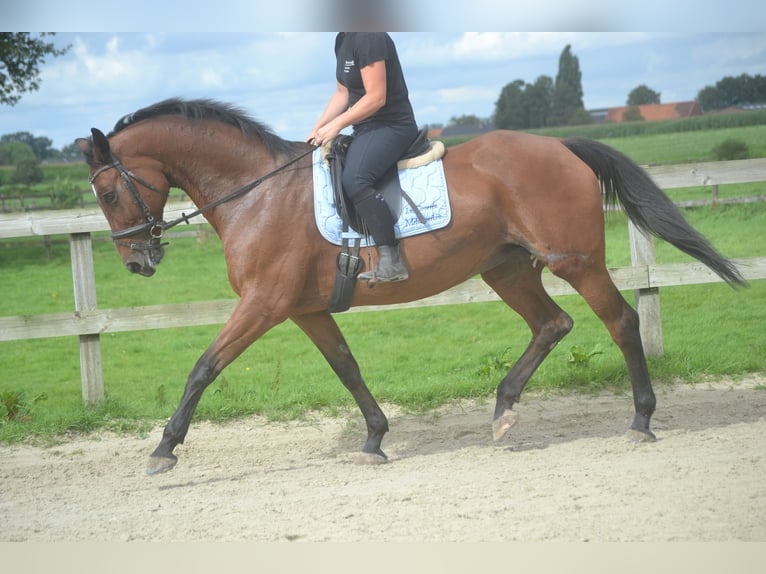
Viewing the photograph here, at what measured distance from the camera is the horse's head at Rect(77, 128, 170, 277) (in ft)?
14.8

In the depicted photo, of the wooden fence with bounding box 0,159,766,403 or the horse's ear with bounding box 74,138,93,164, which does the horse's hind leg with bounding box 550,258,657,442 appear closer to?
the wooden fence with bounding box 0,159,766,403

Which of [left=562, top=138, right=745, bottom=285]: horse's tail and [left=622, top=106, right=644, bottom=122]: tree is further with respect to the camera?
[left=622, top=106, right=644, bottom=122]: tree

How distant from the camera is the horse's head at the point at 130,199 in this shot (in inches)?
177

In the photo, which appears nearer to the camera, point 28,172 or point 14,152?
point 14,152

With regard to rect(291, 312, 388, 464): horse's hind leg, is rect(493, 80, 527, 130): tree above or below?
above

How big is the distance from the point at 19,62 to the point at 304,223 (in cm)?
925

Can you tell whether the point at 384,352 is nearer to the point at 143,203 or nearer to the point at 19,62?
the point at 143,203

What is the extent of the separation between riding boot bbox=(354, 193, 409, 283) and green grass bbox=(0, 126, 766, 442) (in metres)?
1.86

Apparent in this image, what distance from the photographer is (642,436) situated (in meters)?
4.84

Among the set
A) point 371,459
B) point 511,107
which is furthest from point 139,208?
point 511,107

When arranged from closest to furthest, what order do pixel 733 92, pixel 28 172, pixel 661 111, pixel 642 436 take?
pixel 642 436, pixel 733 92, pixel 661 111, pixel 28 172

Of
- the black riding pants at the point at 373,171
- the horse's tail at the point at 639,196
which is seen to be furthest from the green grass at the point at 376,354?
the black riding pants at the point at 373,171

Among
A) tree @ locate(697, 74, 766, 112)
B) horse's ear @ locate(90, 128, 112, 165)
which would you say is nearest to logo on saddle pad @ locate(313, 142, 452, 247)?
horse's ear @ locate(90, 128, 112, 165)

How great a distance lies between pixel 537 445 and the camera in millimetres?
5035
